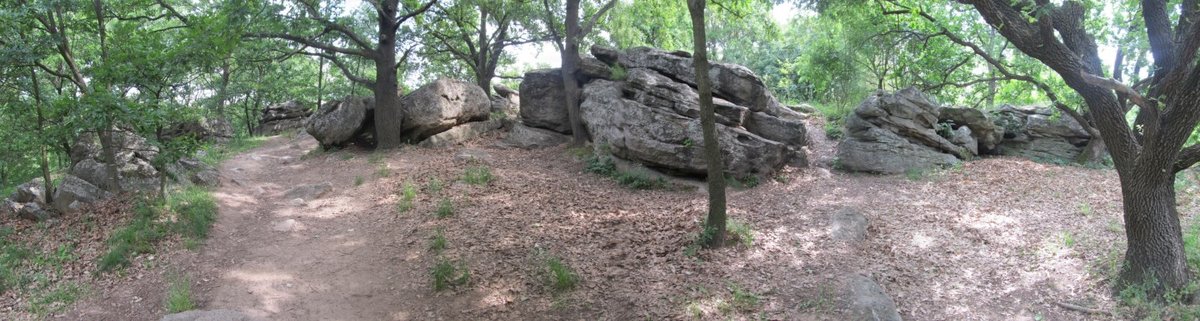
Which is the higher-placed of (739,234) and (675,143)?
(675,143)

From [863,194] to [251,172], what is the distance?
1462 centimetres

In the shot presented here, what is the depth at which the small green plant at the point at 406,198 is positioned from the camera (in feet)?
35.7

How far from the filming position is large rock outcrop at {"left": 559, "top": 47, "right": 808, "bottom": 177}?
508 inches

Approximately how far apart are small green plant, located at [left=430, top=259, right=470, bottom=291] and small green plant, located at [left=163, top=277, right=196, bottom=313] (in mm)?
2817

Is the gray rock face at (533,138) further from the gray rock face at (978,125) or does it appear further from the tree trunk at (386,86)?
the gray rock face at (978,125)

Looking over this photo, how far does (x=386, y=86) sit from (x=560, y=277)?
11.4 metres

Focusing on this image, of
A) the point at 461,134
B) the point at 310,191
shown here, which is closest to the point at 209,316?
the point at 310,191

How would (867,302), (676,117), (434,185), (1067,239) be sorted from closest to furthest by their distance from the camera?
(867,302) < (1067,239) < (434,185) < (676,117)

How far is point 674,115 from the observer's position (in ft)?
43.6

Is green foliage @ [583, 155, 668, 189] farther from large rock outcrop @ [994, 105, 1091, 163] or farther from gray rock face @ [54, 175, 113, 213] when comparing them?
large rock outcrop @ [994, 105, 1091, 163]

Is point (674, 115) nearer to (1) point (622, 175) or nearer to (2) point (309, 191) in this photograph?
(1) point (622, 175)

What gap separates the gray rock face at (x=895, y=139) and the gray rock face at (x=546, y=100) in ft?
25.5

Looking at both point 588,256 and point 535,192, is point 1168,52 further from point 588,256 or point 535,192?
point 535,192

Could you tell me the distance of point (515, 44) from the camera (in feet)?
71.9
